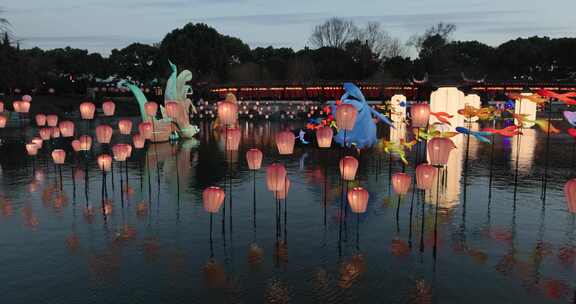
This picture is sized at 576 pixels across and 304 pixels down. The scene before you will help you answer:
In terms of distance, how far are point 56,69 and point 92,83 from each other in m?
10.6

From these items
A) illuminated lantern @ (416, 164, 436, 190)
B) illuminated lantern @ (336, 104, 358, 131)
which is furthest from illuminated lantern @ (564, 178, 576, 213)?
illuminated lantern @ (336, 104, 358, 131)

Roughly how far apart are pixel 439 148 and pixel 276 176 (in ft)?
15.7

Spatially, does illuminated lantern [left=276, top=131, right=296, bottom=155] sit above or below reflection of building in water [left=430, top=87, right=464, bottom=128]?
below

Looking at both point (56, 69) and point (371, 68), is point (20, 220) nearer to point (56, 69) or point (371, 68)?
point (371, 68)

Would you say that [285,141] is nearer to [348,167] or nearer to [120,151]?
[348,167]

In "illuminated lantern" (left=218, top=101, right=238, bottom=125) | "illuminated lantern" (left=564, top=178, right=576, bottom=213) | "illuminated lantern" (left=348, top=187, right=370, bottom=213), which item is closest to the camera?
"illuminated lantern" (left=564, top=178, right=576, bottom=213)

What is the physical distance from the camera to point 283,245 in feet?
46.9

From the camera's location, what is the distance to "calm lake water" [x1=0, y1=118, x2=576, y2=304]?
11.2 m

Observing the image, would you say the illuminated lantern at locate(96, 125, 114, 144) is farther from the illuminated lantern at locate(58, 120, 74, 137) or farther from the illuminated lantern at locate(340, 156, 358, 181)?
the illuminated lantern at locate(340, 156, 358, 181)

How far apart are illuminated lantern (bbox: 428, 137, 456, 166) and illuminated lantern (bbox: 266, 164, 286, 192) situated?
4.38 metres

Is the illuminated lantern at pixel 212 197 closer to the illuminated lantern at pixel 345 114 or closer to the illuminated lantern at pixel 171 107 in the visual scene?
the illuminated lantern at pixel 345 114

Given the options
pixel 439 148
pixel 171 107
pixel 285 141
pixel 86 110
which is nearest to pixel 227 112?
pixel 285 141

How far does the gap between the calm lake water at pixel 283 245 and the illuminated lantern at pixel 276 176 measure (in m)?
1.25

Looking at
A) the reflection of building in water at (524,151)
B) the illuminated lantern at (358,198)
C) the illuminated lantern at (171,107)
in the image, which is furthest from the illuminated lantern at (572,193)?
the illuminated lantern at (171,107)
